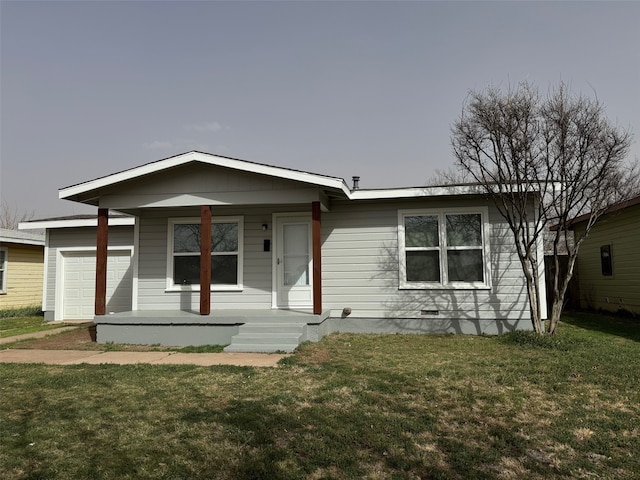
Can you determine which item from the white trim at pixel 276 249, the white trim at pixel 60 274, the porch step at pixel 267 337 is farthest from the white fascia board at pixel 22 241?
the porch step at pixel 267 337

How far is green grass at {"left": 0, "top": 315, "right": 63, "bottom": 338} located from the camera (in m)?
9.39

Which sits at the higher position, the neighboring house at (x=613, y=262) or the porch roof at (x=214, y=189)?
the porch roof at (x=214, y=189)

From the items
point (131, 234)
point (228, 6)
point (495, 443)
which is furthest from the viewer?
point (131, 234)

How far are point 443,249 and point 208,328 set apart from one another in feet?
16.2

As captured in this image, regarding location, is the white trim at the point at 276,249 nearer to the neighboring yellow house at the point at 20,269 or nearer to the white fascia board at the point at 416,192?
the white fascia board at the point at 416,192

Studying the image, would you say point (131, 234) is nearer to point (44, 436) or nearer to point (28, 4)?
point (28, 4)

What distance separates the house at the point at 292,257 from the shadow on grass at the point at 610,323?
77.3 inches

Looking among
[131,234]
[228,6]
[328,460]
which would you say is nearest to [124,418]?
[328,460]

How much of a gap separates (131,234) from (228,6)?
20.6 feet

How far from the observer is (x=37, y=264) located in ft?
47.2

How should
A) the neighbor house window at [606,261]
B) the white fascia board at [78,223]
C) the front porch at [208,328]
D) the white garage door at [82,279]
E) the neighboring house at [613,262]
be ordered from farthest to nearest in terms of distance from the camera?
1. the neighbor house window at [606,261]
2. the white garage door at [82,279]
3. the white fascia board at [78,223]
4. the neighboring house at [613,262]
5. the front porch at [208,328]

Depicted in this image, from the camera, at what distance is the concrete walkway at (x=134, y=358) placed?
5934mm

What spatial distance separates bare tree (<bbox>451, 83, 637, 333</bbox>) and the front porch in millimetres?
4137

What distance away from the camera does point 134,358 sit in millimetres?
6348
